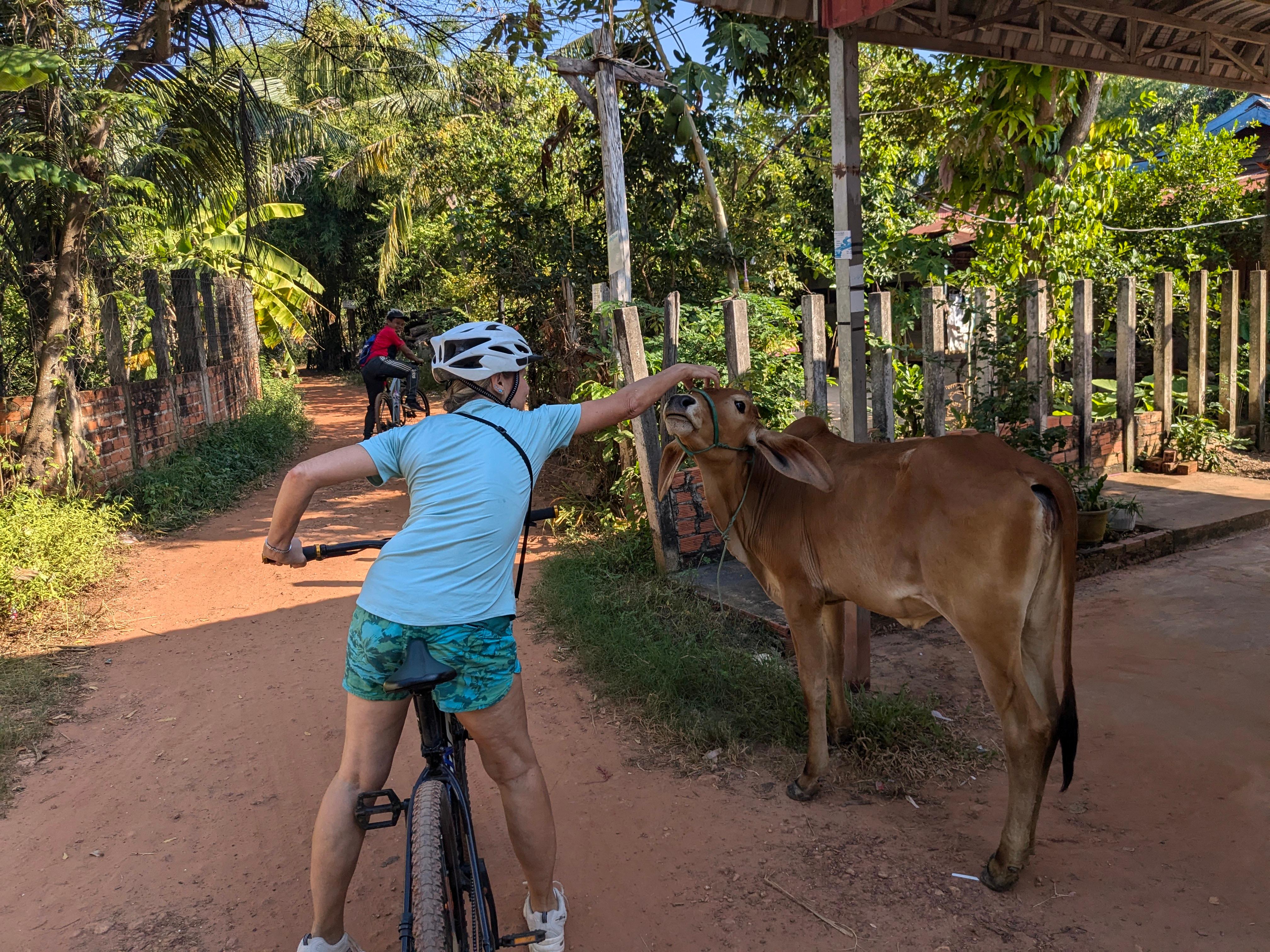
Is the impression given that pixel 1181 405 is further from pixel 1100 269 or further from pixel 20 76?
pixel 20 76

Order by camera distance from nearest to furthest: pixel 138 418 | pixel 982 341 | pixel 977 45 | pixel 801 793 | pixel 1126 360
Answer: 1. pixel 801 793
2. pixel 977 45
3. pixel 982 341
4. pixel 1126 360
5. pixel 138 418

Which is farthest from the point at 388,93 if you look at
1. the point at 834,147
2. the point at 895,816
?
the point at 895,816

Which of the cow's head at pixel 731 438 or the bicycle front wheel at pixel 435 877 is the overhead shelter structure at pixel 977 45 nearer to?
the cow's head at pixel 731 438

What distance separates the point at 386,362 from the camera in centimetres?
1114

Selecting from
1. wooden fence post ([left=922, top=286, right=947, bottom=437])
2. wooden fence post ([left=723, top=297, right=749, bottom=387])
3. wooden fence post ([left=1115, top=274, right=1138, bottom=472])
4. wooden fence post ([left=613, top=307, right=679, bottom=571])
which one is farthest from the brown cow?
wooden fence post ([left=1115, top=274, right=1138, bottom=472])

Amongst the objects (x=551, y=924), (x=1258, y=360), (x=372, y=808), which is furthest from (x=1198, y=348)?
(x=372, y=808)

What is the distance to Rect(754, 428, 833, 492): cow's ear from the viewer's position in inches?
133

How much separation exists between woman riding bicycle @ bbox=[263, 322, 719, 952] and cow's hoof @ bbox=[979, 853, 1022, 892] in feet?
4.75

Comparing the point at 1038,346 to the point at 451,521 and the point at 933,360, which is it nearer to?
the point at 933,360

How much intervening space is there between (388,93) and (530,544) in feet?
49.9

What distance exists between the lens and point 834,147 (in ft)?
Answer: 14.5

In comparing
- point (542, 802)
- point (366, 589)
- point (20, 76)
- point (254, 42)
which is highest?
point (254, 42)

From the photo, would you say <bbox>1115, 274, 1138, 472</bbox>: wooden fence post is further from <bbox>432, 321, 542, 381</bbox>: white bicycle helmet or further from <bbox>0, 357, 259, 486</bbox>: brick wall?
<bbox>0, 357, 259, 486</bbox>: brick wall

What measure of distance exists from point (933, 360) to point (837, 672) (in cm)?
318
